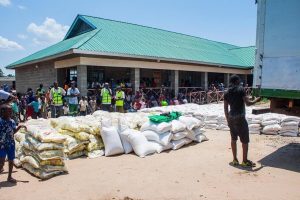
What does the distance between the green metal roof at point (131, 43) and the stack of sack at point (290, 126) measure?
7496 millimetres

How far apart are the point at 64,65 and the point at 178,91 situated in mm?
7260

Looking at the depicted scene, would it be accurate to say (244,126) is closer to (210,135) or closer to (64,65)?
(210,135)

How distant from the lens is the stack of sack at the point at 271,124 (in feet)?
25.4

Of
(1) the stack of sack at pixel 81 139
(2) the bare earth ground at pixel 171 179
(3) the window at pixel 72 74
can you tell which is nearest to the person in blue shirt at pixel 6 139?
(2) the bare earth ground at pixel 171 179

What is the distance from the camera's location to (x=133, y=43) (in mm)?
14609

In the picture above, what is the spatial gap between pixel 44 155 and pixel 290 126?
6.32 metres

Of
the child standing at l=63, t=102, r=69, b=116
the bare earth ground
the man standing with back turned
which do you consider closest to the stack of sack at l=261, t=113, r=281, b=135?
the bare earth ground

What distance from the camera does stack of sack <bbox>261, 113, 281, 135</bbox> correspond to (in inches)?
305

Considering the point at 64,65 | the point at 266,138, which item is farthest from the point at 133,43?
the point at 266,138

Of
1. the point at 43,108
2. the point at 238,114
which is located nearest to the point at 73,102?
the point at 43,108

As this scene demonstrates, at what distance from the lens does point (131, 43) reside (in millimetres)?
14477

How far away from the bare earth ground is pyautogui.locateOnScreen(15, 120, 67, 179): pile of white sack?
145 mm

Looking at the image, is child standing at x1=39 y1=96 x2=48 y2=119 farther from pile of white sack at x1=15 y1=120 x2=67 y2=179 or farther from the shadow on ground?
the shadow on ground

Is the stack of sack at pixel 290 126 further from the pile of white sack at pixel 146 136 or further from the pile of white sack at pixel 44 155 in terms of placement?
the pile of white sack at pixel 44 155
